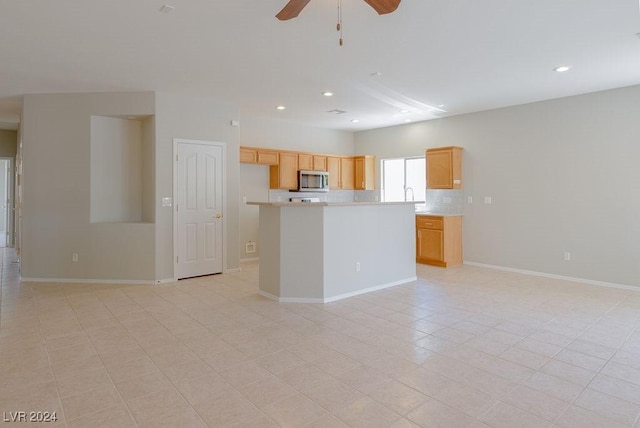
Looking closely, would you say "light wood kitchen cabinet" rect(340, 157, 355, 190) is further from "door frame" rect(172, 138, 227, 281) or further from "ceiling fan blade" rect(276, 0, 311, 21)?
"ceiling fan blade" rect(276, 0, 311, 21)

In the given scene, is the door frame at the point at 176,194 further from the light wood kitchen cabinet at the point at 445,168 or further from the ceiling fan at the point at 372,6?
the light wood kitchen cabinet at the point at 445,168

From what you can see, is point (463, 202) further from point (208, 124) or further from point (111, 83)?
point (111, 83)

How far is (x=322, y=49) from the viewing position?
12.5 feet

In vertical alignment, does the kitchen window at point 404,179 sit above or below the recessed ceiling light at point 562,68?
below

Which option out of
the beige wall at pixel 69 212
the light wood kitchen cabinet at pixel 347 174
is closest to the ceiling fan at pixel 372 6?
the beige wall at pixel 69 212

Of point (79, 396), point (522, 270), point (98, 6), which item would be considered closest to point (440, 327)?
point (79, 396)

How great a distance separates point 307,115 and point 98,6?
4345mm

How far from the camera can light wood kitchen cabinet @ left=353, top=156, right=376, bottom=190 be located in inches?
326

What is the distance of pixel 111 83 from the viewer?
4.91 metres

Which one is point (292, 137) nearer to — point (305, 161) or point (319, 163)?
point (305, 161)

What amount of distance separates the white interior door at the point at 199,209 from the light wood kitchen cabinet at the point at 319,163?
2.36 m

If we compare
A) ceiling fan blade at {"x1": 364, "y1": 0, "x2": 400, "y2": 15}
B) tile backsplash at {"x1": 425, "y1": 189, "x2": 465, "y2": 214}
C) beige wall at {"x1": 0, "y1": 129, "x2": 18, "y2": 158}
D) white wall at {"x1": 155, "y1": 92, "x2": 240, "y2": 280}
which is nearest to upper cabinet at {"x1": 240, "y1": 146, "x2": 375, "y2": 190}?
white wall at {"x1": 155, "y1": 92, "x2": 240, "y2": 280}

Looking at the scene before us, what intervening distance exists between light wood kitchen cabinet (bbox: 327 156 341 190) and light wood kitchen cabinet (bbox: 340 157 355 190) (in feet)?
0.35

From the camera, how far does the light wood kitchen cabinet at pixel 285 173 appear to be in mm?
7215
